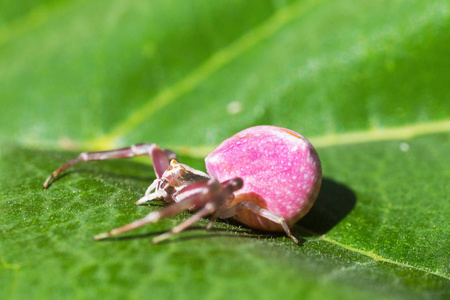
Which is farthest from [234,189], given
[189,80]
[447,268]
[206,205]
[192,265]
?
[189,80]

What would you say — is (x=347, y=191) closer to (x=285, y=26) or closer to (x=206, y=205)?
(x=206, y=205)

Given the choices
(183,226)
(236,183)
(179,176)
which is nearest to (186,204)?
(183,226)

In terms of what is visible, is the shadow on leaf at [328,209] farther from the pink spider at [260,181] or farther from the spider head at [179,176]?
the spider head at [179,176]

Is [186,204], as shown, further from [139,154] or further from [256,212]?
[139,154]

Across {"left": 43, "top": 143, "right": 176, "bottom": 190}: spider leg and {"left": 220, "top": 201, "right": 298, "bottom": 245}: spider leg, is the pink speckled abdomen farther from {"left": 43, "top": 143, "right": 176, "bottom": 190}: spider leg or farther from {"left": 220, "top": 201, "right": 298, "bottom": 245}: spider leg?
{"left": 43, "top": 143, "right": 176, "bottom": 190}: spider leg

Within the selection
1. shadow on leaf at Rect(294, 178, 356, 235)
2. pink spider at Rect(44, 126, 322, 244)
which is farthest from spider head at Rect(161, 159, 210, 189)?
shadow on leaf at Rect(294, 178, 356, 235)

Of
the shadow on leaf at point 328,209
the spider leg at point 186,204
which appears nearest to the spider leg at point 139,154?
the spider leg at point 186,204
